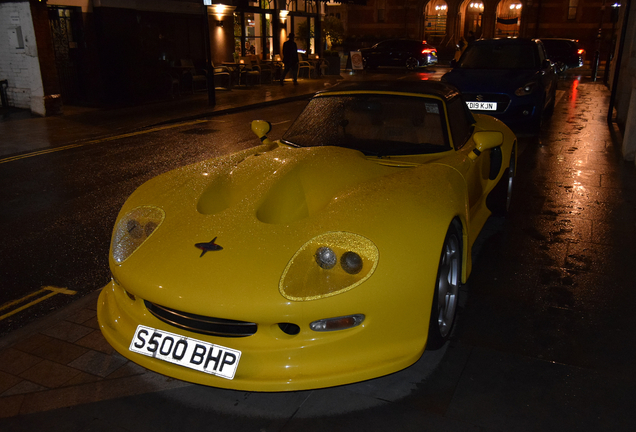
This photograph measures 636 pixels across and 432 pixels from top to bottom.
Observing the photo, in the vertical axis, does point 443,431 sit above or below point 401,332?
below

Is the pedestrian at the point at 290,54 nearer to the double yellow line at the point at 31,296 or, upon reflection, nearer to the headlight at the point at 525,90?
the headlight at the point at 525,90

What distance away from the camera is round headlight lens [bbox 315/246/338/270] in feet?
8.05

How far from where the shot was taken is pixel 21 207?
19.7 feet

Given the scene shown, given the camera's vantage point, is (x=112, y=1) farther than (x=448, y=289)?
Yes

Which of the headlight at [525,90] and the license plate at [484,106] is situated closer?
the headlight at [525,90]

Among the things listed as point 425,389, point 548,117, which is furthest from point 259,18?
point 425,389

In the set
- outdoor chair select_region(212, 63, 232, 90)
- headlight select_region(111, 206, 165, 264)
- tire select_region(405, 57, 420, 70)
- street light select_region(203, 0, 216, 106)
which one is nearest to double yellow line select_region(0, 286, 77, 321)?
headlight select_region(111, 206, 165, 264)

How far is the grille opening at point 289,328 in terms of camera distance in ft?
7.95

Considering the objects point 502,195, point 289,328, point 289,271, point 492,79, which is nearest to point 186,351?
point 289,328

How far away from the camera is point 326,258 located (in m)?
2.47

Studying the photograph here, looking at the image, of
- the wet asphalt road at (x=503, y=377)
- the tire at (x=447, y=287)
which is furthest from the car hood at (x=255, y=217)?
the wet asphalt road at (x=503, y=377)

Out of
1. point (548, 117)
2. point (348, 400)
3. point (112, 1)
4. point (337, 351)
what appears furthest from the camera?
point (112, 1)

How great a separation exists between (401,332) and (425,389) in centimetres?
46

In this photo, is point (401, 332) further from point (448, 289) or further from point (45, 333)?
point (45, 333)
